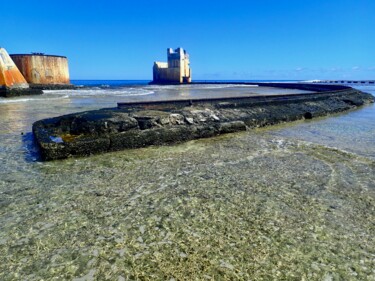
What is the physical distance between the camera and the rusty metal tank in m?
23.6

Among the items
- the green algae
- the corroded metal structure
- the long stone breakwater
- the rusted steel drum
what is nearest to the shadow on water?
the long stone breakwater

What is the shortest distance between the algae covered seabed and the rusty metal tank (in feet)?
80.6

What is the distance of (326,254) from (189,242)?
35.4 inches

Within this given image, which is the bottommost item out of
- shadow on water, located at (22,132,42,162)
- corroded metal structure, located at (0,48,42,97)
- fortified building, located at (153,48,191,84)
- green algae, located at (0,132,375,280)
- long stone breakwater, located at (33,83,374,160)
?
green algae, located at (0,132,375,280)

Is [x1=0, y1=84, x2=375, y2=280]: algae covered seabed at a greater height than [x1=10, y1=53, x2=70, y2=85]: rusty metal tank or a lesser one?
lesser

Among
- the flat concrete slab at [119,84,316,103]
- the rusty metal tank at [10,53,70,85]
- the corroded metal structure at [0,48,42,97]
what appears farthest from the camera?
the rusty metal tank at [10,53,70,85]

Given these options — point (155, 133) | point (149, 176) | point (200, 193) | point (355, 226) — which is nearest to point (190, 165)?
point (149, 176)

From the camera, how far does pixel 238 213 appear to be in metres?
2.15

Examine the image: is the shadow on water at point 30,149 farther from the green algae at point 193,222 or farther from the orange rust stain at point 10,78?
the orange rust stain at point 10,78

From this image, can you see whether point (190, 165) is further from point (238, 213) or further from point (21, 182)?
point (21, 182)

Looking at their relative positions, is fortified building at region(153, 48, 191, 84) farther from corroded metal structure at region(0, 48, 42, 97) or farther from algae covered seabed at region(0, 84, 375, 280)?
algae covered seabed at region(0, 84, 375, 280)

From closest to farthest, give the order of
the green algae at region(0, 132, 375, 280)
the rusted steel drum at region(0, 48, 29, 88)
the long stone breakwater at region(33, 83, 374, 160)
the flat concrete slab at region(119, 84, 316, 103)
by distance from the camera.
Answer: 1. the green algae at region(0, 132, 375, 280)
2. the long stone breakwater at region(33, 83, 374, 160)
3. the flat concrete slab at region(119, 84, 316, 103)
4. the rusted steel drum at region(0, 48, 29, 88)

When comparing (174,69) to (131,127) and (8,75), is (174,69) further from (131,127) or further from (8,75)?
(131,127)

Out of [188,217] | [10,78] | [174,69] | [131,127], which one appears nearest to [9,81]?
[10,78]
